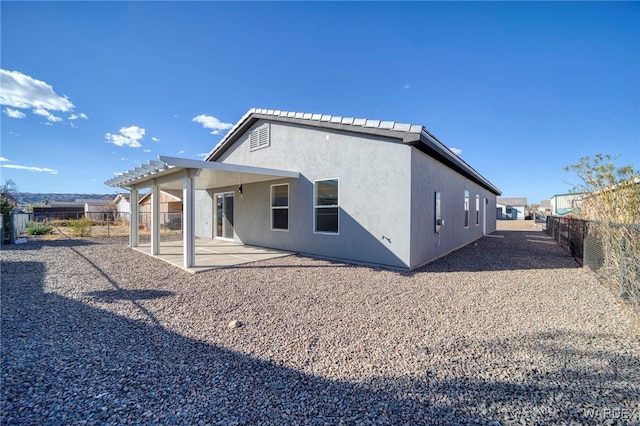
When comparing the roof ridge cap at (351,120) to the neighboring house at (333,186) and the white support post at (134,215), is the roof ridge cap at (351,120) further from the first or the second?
the white support post at (134,215)

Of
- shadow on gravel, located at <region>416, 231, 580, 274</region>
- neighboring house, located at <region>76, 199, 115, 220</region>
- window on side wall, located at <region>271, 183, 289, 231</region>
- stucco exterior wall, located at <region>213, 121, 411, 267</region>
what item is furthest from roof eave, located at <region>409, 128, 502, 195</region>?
neighboring house, located at <region>76, 199, 115, 220</region>

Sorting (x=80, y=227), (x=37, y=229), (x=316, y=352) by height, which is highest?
(x=80, y=227)

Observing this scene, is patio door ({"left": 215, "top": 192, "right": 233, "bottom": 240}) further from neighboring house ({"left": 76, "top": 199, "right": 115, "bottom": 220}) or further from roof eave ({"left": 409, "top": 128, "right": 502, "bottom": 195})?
roof eave ({"left": 409, "top": 128, "right": 502, "bottom": 195})

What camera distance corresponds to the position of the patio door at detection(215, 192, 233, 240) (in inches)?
514

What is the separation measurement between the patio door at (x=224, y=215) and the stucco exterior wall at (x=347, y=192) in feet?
8.28

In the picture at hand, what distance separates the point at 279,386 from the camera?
2.50 meters

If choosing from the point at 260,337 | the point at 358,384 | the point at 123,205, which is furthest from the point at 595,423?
the point at 123,205

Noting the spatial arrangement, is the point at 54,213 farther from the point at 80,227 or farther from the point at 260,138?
the point at 260,138

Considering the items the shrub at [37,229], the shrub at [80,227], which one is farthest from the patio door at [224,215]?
the shrub at [37,229]

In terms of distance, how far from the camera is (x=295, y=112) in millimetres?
9320

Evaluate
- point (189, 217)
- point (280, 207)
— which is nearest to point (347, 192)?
point (280, 207)

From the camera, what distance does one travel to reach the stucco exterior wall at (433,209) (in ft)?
24.4

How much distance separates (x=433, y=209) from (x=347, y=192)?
2899 mm

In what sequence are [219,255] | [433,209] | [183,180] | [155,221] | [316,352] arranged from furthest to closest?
[155,221] → [219,255] → [433,209] → [183,180] → [316,352]
